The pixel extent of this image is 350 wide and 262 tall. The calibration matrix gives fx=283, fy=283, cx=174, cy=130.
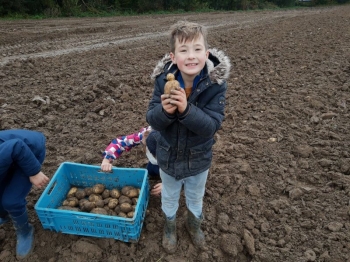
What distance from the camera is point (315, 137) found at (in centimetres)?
384

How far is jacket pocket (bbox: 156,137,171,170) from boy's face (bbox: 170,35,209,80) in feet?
1.70

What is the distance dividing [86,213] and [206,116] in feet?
4.19

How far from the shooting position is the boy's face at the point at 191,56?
5.65 feet

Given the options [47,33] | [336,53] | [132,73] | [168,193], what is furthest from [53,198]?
[47,33]

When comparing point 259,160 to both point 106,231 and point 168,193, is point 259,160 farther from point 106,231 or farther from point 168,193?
point 106,231

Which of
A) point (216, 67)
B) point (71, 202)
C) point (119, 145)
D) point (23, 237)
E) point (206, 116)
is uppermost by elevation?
point (216, 67)

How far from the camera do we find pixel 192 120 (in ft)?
5.28

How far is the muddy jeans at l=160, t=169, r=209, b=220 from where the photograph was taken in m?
2.15

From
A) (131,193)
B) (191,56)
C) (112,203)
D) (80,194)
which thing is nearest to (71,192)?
(80,194)

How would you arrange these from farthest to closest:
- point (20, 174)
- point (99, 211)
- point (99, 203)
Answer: point (99, 203), point (99, 211), point (20, 174)

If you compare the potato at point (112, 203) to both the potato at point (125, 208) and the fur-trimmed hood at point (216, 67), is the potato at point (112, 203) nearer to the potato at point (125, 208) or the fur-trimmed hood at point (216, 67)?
the potato at point (125, 208)

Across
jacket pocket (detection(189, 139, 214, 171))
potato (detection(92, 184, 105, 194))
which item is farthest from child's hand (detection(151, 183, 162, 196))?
jacket pocket (detection(189, 139, 214, 171))

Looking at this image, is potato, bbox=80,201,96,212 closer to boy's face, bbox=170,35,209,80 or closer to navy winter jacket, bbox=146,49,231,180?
navy winter jacket, bbox=146,49,231,180

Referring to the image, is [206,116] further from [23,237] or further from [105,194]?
[23,237]
